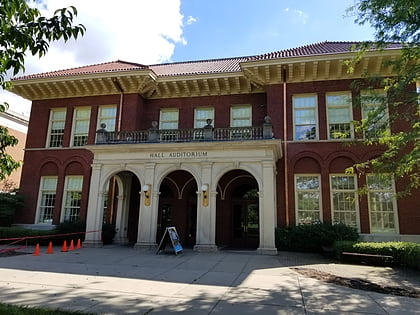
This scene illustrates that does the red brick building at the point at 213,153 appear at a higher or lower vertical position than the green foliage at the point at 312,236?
higher

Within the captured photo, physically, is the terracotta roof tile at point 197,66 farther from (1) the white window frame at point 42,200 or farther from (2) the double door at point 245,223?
(1) the white window frame at point 42,200

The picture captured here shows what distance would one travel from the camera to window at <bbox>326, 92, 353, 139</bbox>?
55.9 feet

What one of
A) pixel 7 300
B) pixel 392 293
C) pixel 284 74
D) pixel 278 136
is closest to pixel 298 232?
pixel 278 136

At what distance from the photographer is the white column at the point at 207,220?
14.2 metres

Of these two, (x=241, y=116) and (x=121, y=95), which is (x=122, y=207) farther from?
(x=241, y=116)

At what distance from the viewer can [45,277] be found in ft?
27.5

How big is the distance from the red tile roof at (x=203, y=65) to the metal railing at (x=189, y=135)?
4488 millimetres

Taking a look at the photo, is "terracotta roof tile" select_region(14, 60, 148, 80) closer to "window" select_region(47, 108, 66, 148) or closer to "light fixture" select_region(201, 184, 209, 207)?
"window" select_region(47, 108, 66, 148)

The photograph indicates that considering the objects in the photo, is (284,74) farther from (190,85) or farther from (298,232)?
(298,232)

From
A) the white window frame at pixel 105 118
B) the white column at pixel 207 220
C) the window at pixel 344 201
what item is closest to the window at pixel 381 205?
the window at pixel 344 201

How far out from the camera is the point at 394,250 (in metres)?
11.8

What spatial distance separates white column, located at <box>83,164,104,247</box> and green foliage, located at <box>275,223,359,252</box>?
9050 mm

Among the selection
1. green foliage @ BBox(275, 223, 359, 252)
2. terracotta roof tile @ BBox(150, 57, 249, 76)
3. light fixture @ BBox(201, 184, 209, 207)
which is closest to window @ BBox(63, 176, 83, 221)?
terracotta roof tile @ BBox(150, 57, 249, 76)

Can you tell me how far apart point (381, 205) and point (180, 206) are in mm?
10901
